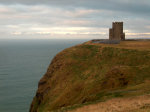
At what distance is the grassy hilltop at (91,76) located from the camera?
105 ft

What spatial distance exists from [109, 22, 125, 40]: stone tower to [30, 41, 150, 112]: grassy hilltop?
663 inches

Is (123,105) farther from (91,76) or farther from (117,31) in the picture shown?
(117,31)

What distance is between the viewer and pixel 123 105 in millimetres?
20781

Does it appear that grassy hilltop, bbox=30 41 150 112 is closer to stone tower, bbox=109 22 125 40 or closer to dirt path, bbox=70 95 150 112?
dirt path, bbox=70 95 150 112

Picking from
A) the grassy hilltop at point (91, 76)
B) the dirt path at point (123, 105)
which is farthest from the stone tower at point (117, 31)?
the dirt path at point (123, 105)

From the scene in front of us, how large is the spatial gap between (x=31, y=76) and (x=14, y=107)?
36194 millimetres

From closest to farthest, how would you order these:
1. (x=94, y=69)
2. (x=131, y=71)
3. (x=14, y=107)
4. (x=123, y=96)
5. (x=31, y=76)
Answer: (x=123, y=96), (x=131, y=71), (x=94, y=69), (x=14, y=107), (x=31, y=76)

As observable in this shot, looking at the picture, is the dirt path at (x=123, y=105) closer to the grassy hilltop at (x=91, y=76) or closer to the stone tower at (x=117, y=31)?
the grassy hilltop at (x=91, y=76)

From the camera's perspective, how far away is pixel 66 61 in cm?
4809

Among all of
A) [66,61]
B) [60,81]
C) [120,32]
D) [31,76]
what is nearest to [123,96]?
[60,81]

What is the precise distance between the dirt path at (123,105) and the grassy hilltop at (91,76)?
6.14ft

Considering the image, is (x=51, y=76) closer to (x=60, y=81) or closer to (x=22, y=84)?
(x=60, y=81)

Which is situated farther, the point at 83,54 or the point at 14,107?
the point at 14,107

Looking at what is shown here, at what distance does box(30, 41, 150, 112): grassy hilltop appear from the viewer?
1265 inches
